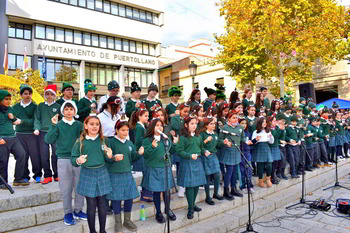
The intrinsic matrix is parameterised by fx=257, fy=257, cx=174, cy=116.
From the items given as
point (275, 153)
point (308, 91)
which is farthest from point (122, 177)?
point (308, 91)

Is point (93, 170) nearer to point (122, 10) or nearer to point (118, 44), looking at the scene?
point (118, 44)

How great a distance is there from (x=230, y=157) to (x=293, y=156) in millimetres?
2919

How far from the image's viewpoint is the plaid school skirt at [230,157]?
5.37m

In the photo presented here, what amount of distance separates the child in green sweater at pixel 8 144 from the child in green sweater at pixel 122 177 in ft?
6.69

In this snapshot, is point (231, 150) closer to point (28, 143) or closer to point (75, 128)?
point (75, 128)

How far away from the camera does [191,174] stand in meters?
4.55

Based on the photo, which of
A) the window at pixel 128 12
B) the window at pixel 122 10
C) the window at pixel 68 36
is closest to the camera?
the window at pixel 68 36

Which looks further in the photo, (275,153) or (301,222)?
(275,153)

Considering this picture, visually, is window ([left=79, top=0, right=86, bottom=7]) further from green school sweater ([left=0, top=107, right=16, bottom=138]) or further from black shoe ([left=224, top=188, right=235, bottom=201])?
black shoe ([left=224, top=188, right=235, bottom=201])

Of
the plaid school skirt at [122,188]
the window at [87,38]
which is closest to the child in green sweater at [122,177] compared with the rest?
the plaid school skirt at [122,188]

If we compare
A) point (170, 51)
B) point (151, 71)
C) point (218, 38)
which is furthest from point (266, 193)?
point (170, 51)

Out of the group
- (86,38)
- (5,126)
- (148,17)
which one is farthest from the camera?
(148,17)

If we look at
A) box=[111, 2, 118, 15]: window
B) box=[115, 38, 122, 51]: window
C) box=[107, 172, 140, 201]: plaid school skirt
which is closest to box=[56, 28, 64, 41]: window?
box=[115, 38, 122, 51]: window

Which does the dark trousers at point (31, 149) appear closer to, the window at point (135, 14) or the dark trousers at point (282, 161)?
the dark trousers at point (282, 161)
